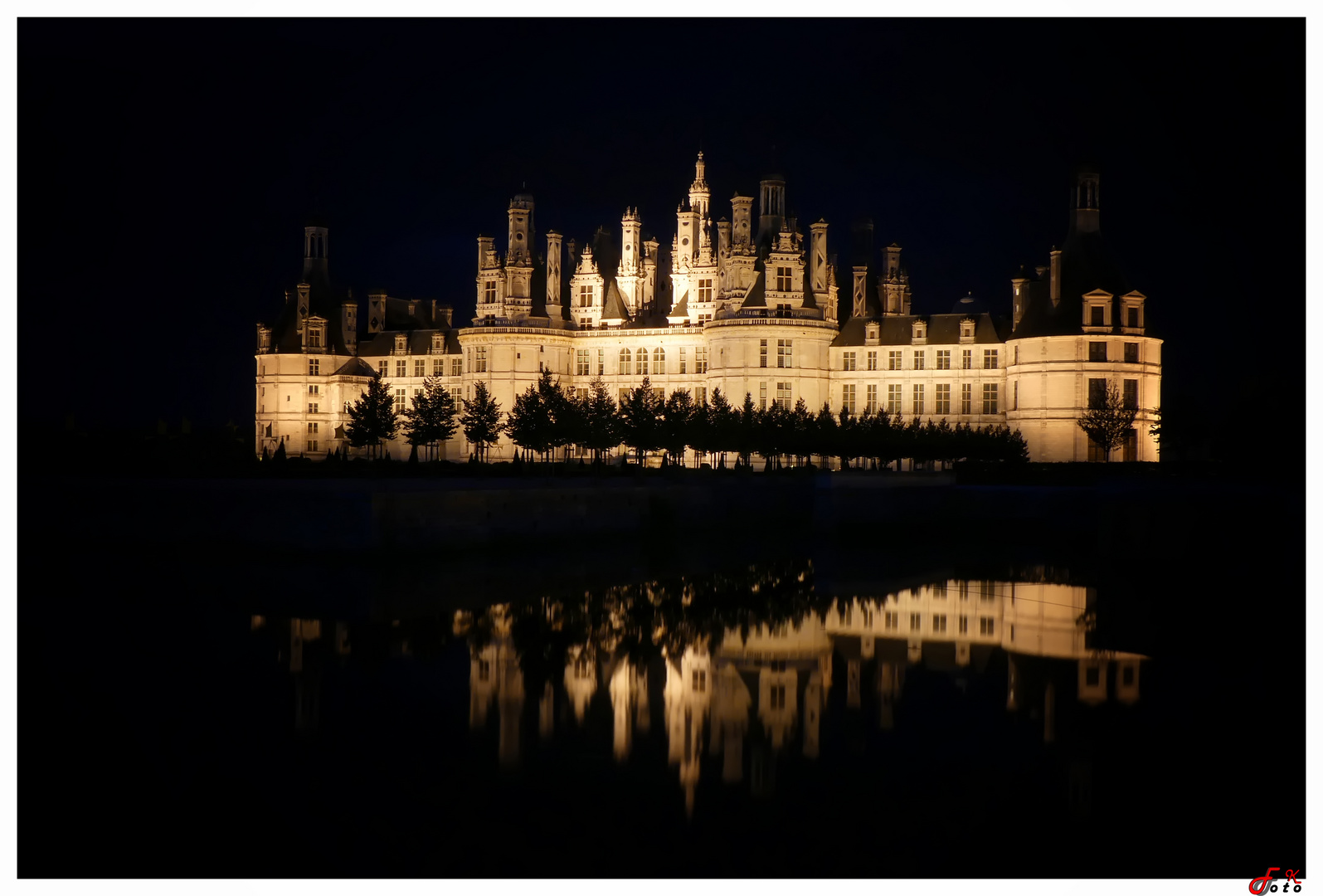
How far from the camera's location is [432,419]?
62344 millimetres

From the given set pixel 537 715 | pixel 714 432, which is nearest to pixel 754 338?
pixel 714 432

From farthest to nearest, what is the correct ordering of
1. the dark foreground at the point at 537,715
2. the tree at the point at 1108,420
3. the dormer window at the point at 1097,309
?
1. the dormer window at the point at 1097,309
2. the tree at the point at 1108,420
3. the dark foreground at the point at 537,715

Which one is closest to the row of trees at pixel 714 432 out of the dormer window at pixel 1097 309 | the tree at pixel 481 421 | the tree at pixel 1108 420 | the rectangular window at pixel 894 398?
the tree at pixel 481 421

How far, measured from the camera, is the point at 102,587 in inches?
1282

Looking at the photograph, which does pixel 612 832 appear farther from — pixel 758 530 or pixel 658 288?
pixel 658 288

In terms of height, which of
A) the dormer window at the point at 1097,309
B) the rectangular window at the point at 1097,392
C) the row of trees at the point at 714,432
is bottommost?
the row of trees at the point at 714,432

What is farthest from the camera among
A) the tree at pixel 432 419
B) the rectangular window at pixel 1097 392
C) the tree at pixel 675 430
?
the tree at pixel 432 419

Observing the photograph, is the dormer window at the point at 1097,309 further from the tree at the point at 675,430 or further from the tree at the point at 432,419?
the tree at the point at 432,419

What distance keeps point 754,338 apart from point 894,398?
803 cm

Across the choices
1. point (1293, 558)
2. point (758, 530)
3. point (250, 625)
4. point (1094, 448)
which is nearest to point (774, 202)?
point (1094, 448)

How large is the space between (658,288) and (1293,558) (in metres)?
42.5

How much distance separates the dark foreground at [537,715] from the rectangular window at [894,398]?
25937mm

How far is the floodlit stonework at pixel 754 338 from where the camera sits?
6134 centimetres

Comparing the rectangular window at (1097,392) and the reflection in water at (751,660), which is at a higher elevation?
the rectangular window at (1097,392)
